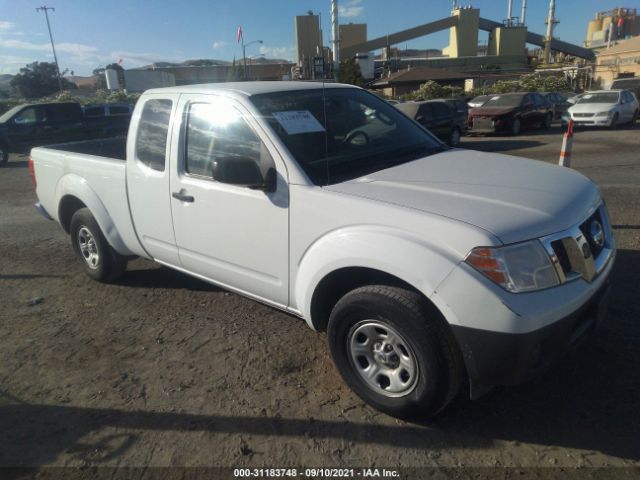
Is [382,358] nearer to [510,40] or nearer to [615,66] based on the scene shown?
[615,66]

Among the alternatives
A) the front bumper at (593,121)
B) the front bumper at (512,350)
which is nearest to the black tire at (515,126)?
the front bumper at (593,121)

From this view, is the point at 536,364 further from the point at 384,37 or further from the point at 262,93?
the point at 384,37

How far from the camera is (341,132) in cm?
Result: 347

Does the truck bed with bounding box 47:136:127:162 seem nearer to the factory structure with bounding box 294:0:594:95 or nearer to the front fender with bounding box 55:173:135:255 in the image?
the front fender with bounding box 55:173:135:255

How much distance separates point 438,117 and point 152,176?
12731 mm

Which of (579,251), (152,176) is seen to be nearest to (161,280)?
(152,176)

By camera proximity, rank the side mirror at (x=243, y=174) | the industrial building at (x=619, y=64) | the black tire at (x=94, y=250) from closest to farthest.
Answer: the side mirror at (x=243, y=174) < the black tire at (x=94, y=250) < the industrial building at (x=619, y=64)

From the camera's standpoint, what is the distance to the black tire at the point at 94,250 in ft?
15.4

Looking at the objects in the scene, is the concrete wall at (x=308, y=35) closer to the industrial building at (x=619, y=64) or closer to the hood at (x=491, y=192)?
the hood at (x=491, y=192)

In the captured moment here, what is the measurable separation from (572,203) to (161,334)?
3.12m

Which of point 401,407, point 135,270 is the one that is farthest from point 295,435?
point 135,270

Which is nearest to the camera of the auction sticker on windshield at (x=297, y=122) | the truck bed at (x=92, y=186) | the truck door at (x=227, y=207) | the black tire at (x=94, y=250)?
the truck door at (x=227, y=207)

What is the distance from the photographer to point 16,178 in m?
12.7

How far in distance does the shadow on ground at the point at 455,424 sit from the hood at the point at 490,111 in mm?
16065
